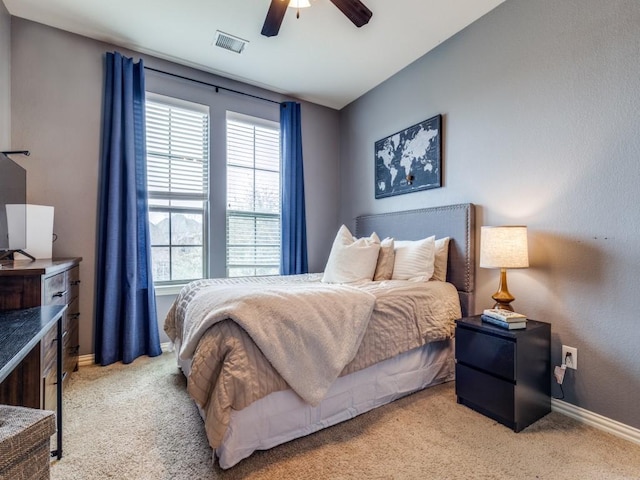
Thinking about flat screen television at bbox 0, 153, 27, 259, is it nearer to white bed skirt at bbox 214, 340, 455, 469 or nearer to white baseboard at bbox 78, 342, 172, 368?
white baseboard at bbox 78, 342, 172, 368

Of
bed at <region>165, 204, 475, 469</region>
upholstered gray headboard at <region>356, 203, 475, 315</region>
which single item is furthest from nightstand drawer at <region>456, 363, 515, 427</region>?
upholstered gray headboard at <region>356, 203, 475, 315</region>

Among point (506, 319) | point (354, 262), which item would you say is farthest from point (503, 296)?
point (354, 262)

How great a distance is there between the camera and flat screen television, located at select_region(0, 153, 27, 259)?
5.82 ft

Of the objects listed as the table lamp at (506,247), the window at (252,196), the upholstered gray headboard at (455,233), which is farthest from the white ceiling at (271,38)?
the table lamp at (506,247)

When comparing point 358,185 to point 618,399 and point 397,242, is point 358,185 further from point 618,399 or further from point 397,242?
point 618,399

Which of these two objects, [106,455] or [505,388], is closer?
[106,455]

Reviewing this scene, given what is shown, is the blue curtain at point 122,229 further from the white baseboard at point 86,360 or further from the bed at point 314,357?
the bed at point 314,357

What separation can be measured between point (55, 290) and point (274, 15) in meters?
2.11

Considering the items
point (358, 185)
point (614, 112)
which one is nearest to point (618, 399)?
point (614, 112)

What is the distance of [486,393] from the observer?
6.17 feet

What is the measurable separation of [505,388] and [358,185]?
261 cm

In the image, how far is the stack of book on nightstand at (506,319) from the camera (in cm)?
184

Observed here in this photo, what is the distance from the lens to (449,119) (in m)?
2.74

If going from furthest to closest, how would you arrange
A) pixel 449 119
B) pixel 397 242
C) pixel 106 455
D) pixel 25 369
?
pixel 397 242 → pixel 449 119 → pixel 106 455 → pixel 25 369
